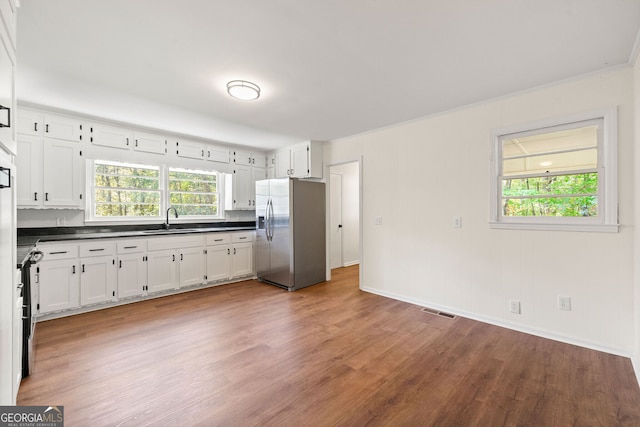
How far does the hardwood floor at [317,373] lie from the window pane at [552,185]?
1.43 meters

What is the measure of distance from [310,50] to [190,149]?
3268mm

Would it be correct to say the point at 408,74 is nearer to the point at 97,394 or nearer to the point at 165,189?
the point at 97,394

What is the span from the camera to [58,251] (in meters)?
3.14

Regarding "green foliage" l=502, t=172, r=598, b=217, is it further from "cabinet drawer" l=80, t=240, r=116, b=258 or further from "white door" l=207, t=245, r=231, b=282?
"cabinet drawer" l=80, t=240, r=116, b=258

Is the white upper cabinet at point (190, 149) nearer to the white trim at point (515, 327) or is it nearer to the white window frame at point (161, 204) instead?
the white window frame at point (161, 204)

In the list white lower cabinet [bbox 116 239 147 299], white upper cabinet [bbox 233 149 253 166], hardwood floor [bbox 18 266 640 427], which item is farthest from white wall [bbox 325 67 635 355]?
white lower cabinet [bbox 116 239 147 299]

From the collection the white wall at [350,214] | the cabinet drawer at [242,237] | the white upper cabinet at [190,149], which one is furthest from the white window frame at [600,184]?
the white upper cabinet at [190,149]

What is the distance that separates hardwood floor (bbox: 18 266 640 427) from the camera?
170 centimetres

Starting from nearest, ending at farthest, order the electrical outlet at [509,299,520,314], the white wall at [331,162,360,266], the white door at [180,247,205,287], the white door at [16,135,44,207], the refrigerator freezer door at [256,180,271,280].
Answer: the electrical outlet at [509,299,520,314], the white door at [16,135,44,207], the white door at [180,247,205,287], the refrigerator freezer door at [256,180,271,280], the white wall at [331,162,360,266]

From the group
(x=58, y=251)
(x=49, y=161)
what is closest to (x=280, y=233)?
(x=58, y=251)

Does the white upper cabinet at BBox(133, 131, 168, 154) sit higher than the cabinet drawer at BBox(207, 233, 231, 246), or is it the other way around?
the white upper cabinet at BBox(133, 131, 168, 154)

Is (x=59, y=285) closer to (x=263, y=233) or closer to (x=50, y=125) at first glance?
(x=50, y=125)

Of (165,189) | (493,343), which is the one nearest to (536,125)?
(493,343)

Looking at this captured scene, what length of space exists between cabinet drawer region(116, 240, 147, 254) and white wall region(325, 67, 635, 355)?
3.17m
